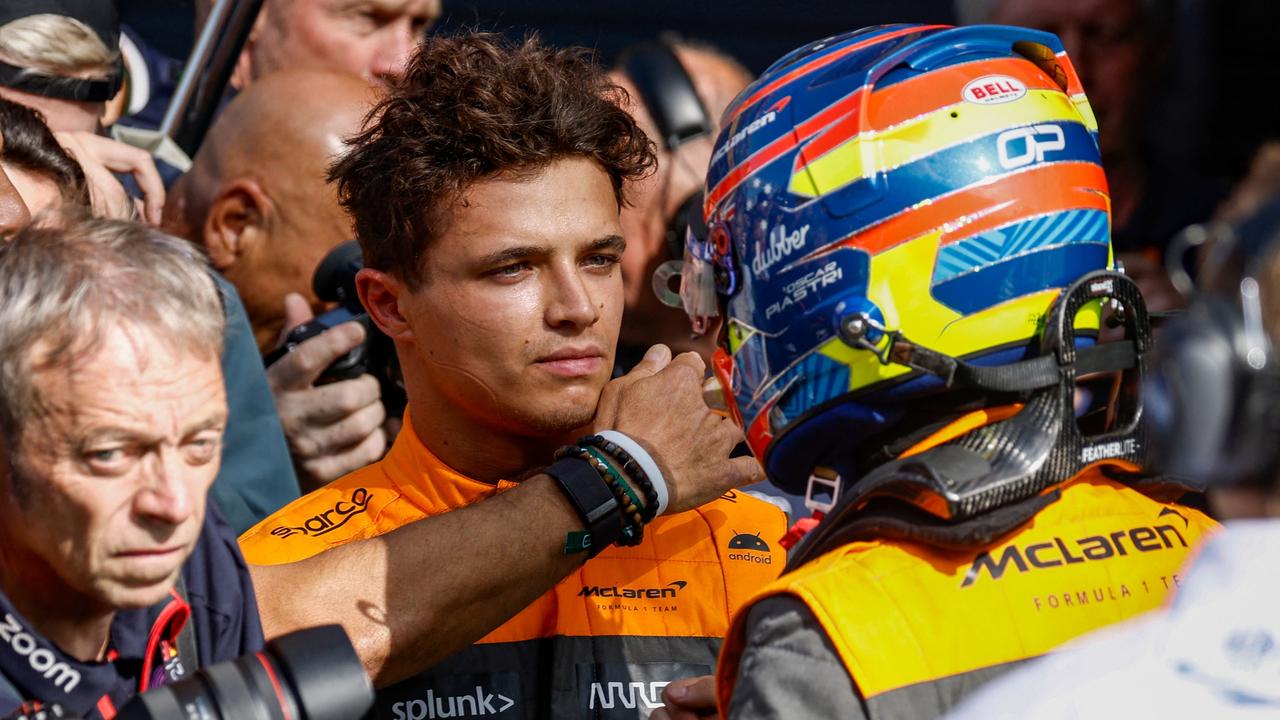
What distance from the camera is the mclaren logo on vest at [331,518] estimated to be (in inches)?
114

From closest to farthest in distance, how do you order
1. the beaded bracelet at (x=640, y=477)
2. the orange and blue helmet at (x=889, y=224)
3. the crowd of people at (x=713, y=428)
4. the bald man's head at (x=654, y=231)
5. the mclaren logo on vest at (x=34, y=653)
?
1. the crowd of people at (x=713, y=428)
2. the mclaren logo on vest at (x=34, y=653)
3. the orange and blue helmet at (x=889, y=224)
4. the beaded bracelet at (x=640, y=477)
5. the bald man's head at (x=654, y=231)

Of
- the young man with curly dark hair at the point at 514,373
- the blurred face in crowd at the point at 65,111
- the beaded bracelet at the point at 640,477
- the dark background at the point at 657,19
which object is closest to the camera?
the beaded bracelet at the point at 640,477

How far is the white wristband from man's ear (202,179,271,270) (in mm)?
1728

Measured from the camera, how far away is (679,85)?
4406mm

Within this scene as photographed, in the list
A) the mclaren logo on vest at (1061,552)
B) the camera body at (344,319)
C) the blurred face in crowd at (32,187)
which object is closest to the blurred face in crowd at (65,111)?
the camera body at (344,319)

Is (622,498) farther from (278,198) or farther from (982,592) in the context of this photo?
(278,198)

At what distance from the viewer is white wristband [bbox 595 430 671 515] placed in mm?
2666

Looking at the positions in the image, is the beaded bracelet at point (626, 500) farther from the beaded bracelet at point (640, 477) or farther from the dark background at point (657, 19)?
the dark background at point (657, 19)

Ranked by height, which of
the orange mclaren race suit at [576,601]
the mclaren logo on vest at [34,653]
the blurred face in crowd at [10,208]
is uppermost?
the blurred face in crowd at [10,208]

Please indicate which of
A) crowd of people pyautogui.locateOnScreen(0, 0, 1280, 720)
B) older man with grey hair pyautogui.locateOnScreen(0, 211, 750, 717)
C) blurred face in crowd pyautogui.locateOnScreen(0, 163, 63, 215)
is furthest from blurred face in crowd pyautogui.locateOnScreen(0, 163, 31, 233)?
older man with grey hair pyautogui.locateOnScreen(0, 211, 750, 717)

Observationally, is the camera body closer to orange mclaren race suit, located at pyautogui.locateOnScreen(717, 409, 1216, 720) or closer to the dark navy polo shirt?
the dark navy polo shirt

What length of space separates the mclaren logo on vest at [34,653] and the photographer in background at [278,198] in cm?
192

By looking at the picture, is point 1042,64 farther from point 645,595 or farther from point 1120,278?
point 645,595

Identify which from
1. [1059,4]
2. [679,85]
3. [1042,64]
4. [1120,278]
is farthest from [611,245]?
[1059,4]
